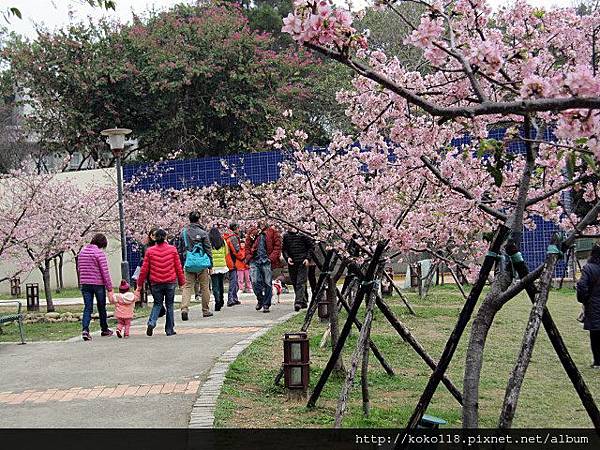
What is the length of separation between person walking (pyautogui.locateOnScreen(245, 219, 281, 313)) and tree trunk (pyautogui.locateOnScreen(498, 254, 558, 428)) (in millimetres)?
9952

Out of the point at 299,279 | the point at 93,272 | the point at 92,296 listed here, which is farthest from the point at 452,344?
the point at 299,279

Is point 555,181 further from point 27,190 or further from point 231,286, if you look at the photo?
point 27,190

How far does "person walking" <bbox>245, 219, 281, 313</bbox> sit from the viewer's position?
1470 cm

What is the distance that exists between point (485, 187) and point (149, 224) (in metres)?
16.2

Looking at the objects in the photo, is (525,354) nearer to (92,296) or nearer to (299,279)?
(92,296)

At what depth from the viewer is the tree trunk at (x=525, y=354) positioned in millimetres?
4695

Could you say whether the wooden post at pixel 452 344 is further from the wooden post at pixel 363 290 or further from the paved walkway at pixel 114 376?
the paved walkway at pixel 114 376

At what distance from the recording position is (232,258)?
1616cm

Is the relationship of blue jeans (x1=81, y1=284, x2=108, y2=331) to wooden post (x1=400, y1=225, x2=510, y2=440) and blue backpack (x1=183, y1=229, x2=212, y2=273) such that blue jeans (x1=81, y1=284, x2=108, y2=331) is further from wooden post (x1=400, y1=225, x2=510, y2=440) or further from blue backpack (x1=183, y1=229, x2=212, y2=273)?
wooden post (x1=400, y1=225, x2=510, y2=440)

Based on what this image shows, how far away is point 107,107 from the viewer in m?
27.2

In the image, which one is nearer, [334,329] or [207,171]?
[334,329]

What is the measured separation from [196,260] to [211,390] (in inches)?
246

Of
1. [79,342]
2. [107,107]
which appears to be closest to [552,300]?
[79,342]

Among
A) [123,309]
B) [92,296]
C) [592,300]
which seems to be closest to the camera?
[592,300]
